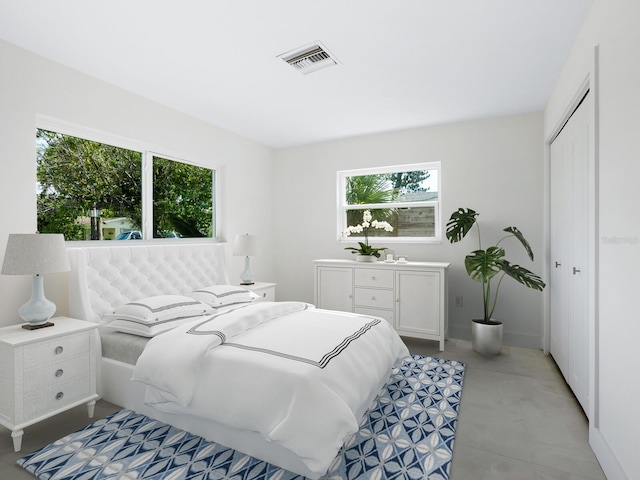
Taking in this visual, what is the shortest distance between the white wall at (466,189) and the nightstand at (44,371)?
2.93m

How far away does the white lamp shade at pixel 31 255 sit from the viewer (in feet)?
6.58

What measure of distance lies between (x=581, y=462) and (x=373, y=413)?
111 centimetres

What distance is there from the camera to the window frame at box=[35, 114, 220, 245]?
104 inches

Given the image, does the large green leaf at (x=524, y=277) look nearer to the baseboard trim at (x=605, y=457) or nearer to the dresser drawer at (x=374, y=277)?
the dresser drawer at (x=374, y=277)

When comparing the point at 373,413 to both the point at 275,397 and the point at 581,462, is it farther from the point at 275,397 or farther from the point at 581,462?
the point at 581,462

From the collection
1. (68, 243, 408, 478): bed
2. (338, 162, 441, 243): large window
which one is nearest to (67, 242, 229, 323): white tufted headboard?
(68, 243, 408, 478): bed

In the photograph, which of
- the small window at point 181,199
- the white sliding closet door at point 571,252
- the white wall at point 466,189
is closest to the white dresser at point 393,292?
the white wall at point 466,189

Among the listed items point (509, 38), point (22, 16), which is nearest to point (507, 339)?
point (509, 38)

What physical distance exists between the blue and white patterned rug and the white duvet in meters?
0.19

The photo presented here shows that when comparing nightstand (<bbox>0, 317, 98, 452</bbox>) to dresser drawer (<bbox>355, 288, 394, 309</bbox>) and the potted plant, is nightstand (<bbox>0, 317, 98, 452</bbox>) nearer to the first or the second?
dresser drawer (<bbox>355, 288, 394, 309</bbox>)

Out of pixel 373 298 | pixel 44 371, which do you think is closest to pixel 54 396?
pixel 44 371

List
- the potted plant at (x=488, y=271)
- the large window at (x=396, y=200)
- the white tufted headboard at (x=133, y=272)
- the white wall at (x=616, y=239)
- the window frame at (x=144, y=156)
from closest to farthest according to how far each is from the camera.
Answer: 1. the white wall at (x=616, y=239)
2. the white tufted headboard at (x=133, y=272)
3. the window frame at (x=144, y=156)
4. the potted plant at (x=488, y=271)
5. the large window at (x=396, y=200)

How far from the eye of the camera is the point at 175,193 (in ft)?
11.9

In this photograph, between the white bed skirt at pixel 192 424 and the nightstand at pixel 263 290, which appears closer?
the white bed skirt at pixel 192 424
